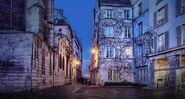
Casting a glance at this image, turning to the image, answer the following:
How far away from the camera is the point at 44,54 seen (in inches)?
1206

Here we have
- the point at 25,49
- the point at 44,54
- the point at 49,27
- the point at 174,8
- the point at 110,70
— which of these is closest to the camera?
the point at 25,49

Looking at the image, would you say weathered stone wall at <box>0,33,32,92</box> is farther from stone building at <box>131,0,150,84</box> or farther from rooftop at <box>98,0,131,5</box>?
rooftop at <box>98,0,131,5</box>

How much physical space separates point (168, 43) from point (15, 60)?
15.9m

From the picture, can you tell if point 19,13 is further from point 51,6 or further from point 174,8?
point 174,8

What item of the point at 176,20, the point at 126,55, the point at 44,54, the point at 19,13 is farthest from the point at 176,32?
the point at 126,55

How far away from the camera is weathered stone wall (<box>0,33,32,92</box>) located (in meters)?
23.9

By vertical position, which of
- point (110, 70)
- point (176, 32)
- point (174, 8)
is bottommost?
point (110, 70)

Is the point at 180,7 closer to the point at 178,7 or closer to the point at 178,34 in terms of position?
the point at 178,7

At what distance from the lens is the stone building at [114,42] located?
52000 millimetres

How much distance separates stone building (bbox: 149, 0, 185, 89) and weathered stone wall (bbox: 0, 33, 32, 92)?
13.3 m

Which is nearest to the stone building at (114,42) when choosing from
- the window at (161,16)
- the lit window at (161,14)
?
the window at (161,16)

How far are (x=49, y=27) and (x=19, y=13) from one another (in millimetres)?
8298

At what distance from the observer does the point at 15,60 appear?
24.1 m

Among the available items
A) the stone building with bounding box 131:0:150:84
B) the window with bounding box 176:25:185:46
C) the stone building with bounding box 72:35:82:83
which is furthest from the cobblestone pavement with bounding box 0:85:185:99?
the stone building with bounding box 72:35:82:83
